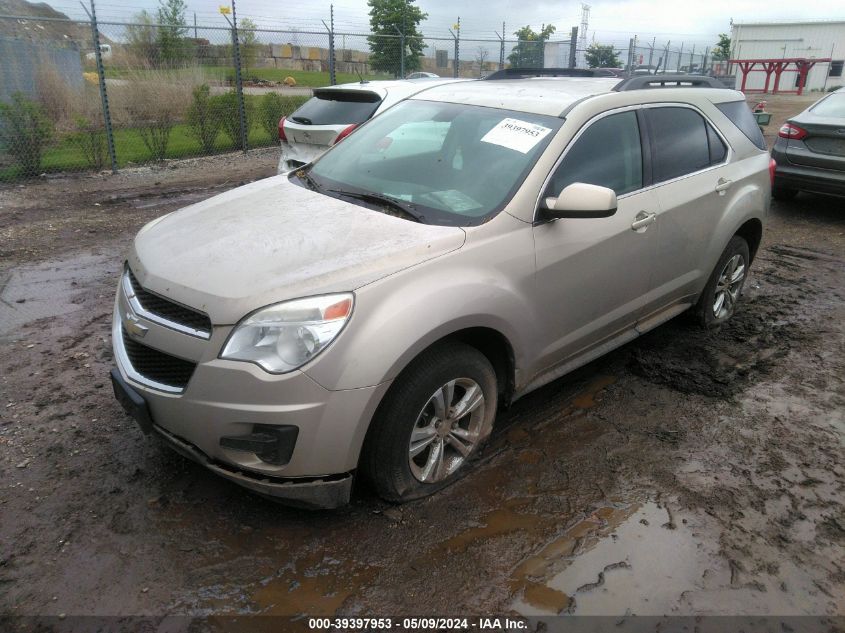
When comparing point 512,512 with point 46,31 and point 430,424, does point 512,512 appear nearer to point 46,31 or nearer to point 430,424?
point 430,424

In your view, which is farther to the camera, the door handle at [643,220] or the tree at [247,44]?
the tree at [247,44]

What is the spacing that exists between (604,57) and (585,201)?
95.3 ft

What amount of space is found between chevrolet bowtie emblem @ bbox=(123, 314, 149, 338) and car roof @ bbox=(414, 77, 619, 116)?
7.20 ft

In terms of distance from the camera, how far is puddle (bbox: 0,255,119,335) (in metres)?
4.93

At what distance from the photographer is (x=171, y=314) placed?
2650 mm

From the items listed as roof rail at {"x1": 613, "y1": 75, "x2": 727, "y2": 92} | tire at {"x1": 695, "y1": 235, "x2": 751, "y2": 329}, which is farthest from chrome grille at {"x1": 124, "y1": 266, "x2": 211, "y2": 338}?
tire at {"x1": 695, "y1": 235, "x2": 751, "y2": 329}

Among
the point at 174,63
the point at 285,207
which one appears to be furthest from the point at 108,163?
the point at 285,207

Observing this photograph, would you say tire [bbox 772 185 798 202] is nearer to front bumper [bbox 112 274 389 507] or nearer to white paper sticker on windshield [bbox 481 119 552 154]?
white paper sticker on windshield [bbox 481 119 552 154]

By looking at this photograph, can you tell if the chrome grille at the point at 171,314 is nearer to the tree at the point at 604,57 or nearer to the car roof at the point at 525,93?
the car roof at the point at 525,93

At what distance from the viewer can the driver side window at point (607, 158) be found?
3.35m

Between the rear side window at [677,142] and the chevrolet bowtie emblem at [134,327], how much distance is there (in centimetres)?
293

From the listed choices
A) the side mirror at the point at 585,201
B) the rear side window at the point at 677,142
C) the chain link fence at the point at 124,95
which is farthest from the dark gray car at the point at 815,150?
the side mirror at the point at 585,201

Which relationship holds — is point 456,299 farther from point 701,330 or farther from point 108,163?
Result: point 108,163

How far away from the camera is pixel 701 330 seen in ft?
16.0
